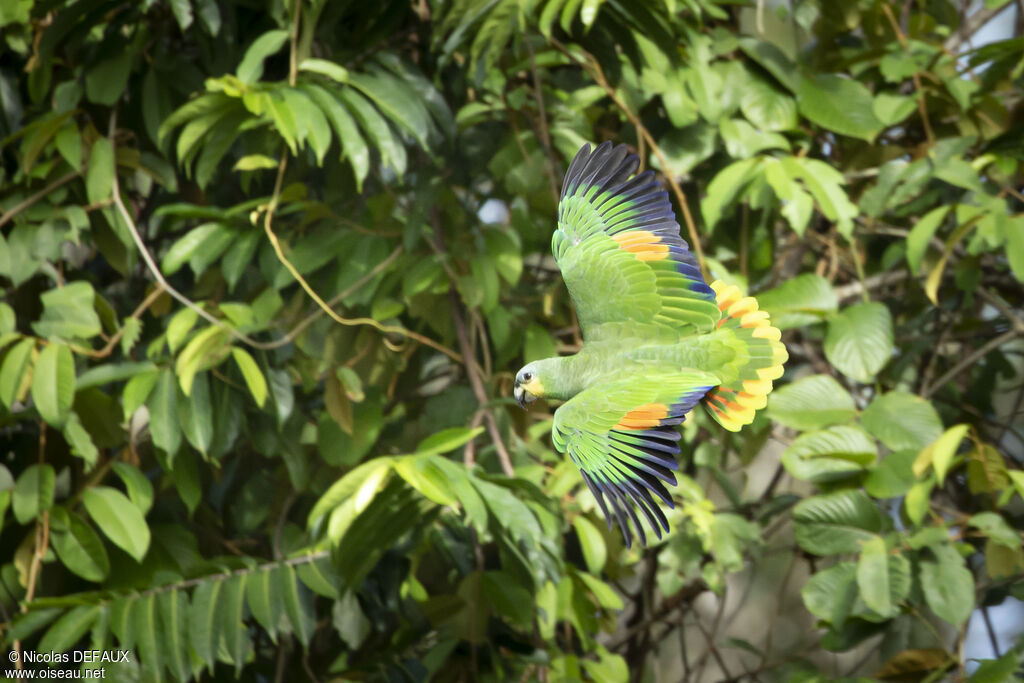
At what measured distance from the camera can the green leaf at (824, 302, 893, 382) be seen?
1732 mm

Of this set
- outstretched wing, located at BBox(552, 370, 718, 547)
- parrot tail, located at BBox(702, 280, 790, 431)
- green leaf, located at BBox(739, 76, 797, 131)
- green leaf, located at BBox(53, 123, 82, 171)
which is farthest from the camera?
green leaf, located at BBox(739, 76, 797, 131)

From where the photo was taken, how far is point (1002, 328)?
2.16 meters

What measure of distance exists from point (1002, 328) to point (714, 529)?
0.84 metres

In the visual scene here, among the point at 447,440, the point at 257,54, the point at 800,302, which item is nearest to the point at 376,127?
the point at 257,54

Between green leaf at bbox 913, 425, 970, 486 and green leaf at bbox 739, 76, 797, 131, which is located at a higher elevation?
green leaf at bbox 739, 76, 797, 131

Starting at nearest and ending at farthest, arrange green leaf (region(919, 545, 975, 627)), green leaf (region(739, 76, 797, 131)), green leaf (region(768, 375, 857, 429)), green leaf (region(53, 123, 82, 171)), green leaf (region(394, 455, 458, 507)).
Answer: green leaf (region(394, 455, 458, 507))
green leaf (region(919, 545, 975, 627))
green leaf (region(768, 375, 857, 429))
green leaf (region(53, 123, 82, 171))
green leaf (region(739, 76, 797, 131))

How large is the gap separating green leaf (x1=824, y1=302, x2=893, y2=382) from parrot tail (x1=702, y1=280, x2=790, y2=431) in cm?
70

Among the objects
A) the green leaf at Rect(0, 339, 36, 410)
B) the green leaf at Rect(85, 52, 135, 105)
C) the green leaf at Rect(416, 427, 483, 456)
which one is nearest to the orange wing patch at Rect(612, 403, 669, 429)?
the green leaf at Rect(416, 427, 483, 456)

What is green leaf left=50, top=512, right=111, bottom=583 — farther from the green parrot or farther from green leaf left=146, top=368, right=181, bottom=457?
the green parrot

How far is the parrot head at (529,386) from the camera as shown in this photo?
1.10 metres

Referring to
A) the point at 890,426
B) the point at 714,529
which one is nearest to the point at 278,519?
the point at 714,529

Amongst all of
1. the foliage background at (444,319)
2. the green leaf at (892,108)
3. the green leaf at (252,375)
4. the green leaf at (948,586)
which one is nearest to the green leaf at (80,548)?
the foliage background at (444,319)

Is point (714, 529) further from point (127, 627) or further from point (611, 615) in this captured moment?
point (127, 627)

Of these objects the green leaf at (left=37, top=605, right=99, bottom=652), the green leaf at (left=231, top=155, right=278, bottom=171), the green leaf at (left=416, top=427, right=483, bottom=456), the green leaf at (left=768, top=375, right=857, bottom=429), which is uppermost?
the green leaf at (left=231, top=155, right=278, bottom=171)
